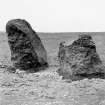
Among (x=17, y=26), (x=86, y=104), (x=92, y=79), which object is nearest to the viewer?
(x=86, y=104)

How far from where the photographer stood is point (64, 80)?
13.4m

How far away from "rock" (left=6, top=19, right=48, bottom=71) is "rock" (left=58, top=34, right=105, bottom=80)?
1.71 meters

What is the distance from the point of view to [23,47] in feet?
50.2

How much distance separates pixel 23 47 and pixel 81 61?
2.76 metres

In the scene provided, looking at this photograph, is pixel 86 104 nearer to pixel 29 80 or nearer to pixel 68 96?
pixel 68 96

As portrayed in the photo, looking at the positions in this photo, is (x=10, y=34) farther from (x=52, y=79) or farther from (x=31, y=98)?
(x=31, y=98)

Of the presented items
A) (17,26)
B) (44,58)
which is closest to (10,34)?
(17,26)

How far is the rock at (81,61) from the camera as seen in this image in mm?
13344

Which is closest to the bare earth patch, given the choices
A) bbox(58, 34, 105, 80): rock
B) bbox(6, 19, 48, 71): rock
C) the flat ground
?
the flat ground

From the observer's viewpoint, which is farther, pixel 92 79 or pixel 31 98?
pixel 92 79

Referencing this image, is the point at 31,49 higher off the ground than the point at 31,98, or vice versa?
the point at 31,49

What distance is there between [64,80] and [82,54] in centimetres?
103

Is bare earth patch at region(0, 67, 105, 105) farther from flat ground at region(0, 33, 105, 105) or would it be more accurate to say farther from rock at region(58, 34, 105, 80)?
rock at region(58, 34, 105, 80)

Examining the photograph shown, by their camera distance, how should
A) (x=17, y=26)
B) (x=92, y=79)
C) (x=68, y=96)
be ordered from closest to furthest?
(x=68, y=96) → (x=92, y=79) → (x=17, y=26)
